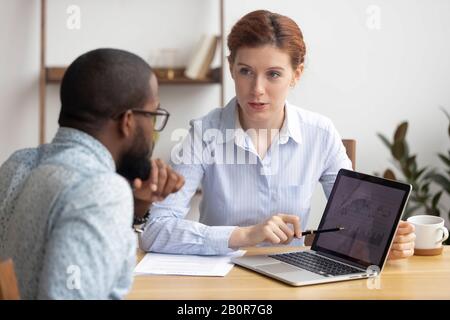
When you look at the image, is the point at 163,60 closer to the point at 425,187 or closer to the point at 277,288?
the point at 425,187

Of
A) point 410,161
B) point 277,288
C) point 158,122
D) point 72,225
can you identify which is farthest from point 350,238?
point 410,161

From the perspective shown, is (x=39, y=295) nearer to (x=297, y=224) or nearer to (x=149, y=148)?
(x=149, y=148)

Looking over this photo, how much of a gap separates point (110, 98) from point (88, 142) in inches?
3.4

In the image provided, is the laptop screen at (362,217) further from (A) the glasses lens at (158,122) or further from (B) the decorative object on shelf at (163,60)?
(B) the decorative object on shelf at (163,60)

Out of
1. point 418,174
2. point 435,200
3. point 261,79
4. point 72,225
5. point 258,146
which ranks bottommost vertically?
point 435,200

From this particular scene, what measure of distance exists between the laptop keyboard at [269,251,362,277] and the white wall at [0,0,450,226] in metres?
1.89

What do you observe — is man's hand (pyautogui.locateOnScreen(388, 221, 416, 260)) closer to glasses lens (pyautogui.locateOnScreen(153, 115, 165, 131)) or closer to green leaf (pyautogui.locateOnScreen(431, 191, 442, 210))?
glasses lens (pyautogui.locateOnScreen(153, 115, 165, 131))

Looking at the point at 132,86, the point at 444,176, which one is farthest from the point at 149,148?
the point at 444,176

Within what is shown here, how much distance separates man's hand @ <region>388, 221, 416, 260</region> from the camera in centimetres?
179

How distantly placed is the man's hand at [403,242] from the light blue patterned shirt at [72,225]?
79 cm

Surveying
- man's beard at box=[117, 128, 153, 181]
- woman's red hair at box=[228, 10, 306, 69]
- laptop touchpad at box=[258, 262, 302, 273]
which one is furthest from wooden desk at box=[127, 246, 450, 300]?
woman's red hair at box=[228, 10, 306, 69]

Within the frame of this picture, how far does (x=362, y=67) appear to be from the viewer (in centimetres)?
373

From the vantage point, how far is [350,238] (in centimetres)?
179

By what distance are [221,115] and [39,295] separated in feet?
3.89
